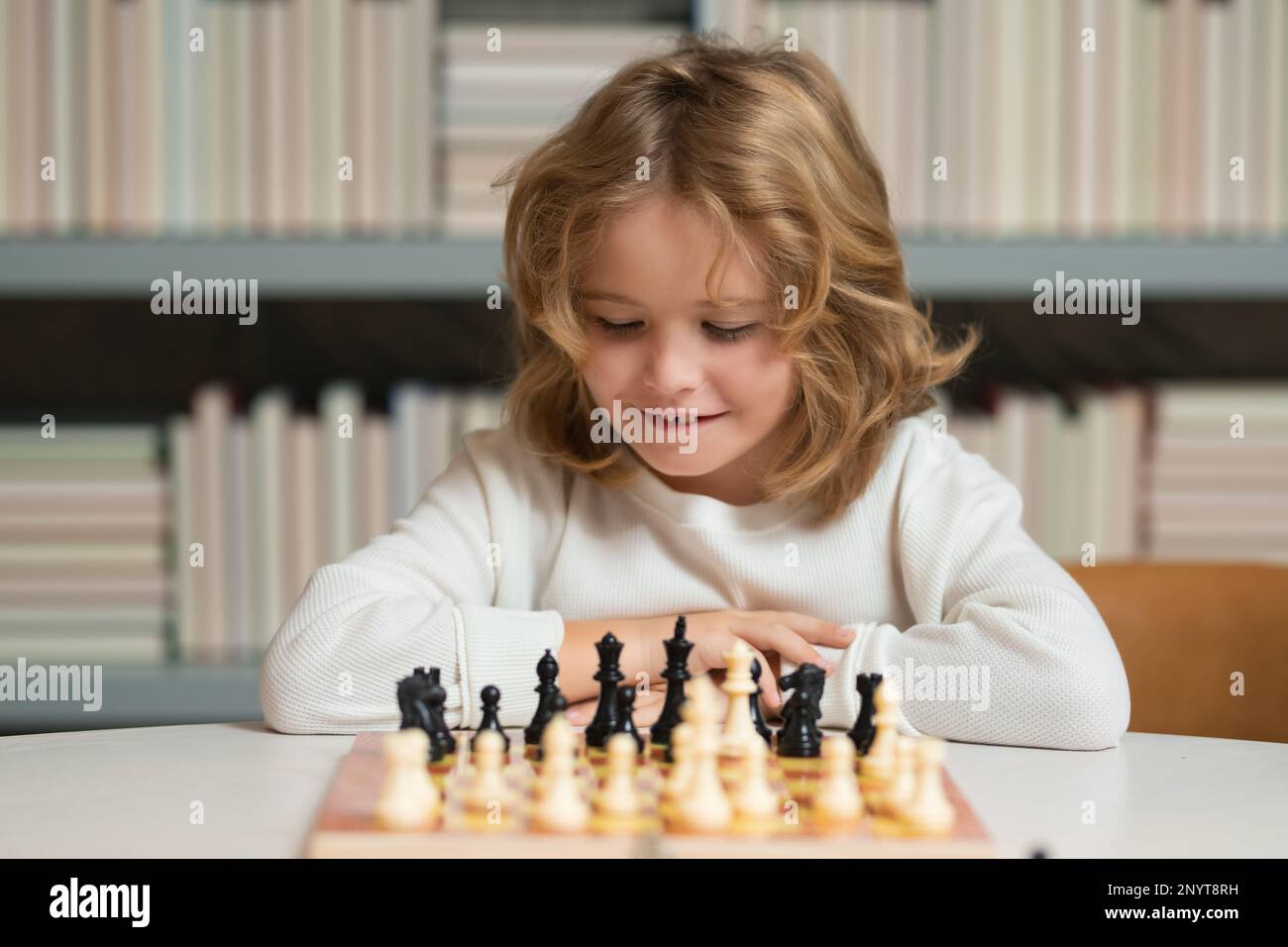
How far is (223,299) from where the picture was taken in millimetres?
1798

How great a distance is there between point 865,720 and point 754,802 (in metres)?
0.21

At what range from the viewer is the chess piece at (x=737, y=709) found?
0.87m

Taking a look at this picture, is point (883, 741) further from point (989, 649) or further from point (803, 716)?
point (989, 649)

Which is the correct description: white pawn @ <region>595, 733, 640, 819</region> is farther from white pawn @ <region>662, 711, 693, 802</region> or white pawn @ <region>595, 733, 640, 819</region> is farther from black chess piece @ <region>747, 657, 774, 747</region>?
black chess piece @ <region>747, 657, 774, 747</region>

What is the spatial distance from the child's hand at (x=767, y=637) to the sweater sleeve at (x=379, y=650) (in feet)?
0.38

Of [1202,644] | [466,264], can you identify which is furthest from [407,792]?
[466,264]

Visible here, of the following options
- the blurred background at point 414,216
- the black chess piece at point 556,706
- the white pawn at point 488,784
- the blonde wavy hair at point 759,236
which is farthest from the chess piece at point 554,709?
the blurred background at point 414,216

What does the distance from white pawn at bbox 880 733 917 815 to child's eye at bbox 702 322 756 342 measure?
0.43 meters

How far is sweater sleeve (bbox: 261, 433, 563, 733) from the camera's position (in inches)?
40.4

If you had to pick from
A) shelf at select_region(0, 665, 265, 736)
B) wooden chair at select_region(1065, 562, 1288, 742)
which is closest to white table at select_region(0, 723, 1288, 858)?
wooden chair at select_region(1065, 562, 1288, 742)

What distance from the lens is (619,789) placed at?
28.9 inches

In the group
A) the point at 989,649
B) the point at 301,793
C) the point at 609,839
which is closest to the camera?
the point at 609,839

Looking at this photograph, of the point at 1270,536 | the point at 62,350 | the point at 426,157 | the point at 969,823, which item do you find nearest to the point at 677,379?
the point at 969,823
